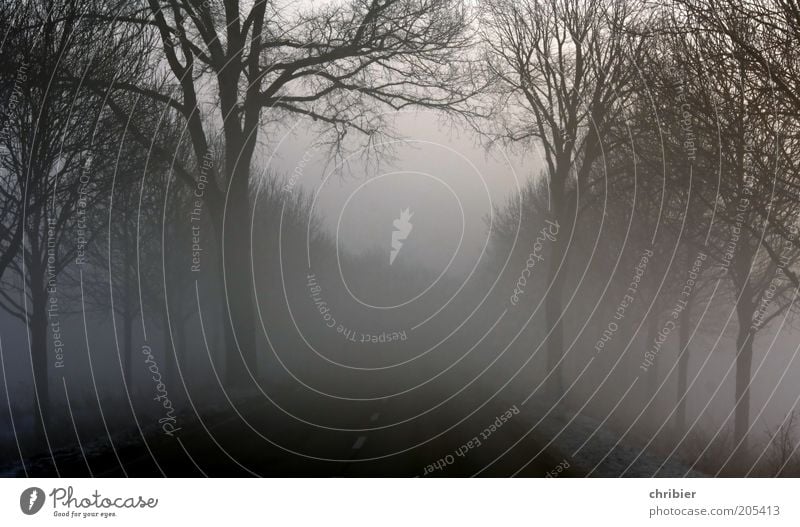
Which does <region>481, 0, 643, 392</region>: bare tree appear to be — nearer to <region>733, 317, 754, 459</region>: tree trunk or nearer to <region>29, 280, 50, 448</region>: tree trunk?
<region>733, 317, 754, 459</region>: tree trunk

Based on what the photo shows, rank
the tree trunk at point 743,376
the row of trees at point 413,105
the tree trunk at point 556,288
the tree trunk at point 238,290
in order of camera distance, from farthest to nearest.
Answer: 1. the tree trunk at point 238,290
2. the tree trunk at point 743,376
3. the tree trunk at point 556,288
4. the row of trees at point 413,105

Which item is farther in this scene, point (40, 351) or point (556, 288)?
point (556, 288)

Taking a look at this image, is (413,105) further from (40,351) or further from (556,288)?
(40,351)

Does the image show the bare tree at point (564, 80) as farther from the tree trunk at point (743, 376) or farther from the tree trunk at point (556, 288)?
the tree trunk at point (743, 376)

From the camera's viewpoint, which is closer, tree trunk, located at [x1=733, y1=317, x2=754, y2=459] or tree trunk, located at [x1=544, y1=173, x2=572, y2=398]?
tree trunk, located at [x1=544, y1=173, x2=572, y2=398]

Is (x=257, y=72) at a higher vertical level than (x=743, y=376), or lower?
higher

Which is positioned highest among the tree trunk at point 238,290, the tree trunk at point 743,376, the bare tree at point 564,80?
the bare tree at point 564,80

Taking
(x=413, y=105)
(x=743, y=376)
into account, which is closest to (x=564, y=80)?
(x=413, y=105)

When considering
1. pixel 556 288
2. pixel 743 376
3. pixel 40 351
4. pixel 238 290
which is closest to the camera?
pixel 40 351

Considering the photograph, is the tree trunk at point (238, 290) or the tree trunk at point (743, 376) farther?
the tree trunk at point (238, 290)

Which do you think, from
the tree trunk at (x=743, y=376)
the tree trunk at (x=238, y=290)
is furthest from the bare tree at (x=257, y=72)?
the tree trunk at (x=743, y=376)

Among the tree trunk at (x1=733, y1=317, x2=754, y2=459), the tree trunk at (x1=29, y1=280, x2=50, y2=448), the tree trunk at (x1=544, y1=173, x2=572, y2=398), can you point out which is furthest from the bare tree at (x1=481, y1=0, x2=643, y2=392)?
the tree trunk at (x1=29, y1=280, x2=50, y2=448)

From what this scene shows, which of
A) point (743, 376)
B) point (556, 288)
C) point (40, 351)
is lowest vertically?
point (743, 376)
